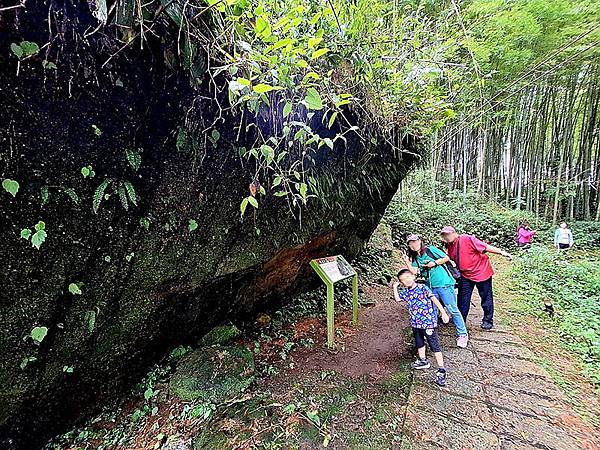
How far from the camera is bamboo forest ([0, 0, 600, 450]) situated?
6.26 ft

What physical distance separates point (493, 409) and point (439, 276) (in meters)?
1.48

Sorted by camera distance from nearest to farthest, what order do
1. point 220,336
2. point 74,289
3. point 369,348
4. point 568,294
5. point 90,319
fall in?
point 74,289
point 90,319
point 220,336
point 369,348
point 568,294

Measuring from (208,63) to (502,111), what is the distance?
12379 mm

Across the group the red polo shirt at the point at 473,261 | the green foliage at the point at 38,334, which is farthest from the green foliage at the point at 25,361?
the red polo shirt at the point at 473,261

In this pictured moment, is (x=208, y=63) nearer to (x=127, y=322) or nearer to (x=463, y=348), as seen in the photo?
(x=127, y=322)

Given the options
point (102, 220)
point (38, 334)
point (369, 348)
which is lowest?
point (369, 348)

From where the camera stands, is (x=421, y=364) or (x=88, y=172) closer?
(x=88, y=172)

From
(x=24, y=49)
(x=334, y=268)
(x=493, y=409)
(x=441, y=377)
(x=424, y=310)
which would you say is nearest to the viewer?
(x=24, y=49)

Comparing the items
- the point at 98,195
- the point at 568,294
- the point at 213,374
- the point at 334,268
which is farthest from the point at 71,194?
the point at 568,294

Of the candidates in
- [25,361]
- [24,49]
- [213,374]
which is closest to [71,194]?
[24,49]

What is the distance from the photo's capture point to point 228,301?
367 cm

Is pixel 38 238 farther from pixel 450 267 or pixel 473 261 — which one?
pixel 473 261

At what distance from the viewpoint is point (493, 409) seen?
278cm

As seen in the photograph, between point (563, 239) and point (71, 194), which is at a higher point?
point (71, 194)
